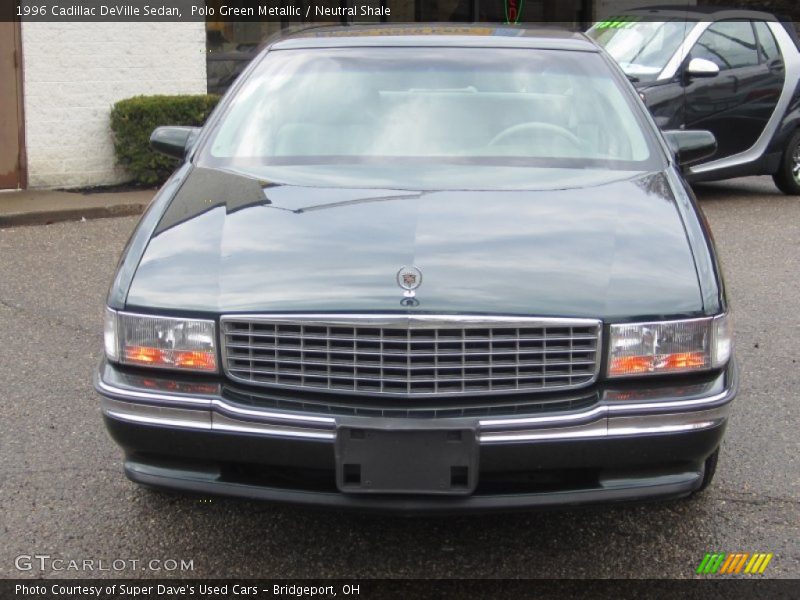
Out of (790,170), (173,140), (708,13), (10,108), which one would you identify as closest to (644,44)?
(708,13)

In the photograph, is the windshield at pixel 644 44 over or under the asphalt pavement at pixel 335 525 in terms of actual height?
over

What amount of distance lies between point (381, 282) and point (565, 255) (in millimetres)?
555

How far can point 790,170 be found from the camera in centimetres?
1062

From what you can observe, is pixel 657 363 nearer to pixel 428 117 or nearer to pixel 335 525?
pixel 335 525

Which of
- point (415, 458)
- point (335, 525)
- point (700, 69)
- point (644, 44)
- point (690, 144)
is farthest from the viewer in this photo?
point (644, 44)

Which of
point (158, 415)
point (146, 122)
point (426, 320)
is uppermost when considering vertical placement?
point (426, 320)

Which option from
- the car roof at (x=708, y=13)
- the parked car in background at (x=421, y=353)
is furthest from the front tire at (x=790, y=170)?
the parked car in background at (x=421, y=353)

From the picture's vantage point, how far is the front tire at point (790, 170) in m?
10.5

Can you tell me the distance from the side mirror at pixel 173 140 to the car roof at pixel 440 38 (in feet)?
1.72

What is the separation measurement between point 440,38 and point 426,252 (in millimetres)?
1763

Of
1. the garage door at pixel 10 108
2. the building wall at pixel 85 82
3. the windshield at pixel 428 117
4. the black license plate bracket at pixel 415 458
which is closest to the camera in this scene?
the black license plate bracket at pixel 415 458

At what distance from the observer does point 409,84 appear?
173 inches

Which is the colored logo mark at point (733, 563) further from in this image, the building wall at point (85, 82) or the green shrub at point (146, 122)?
the building wall at point (85, 82)
